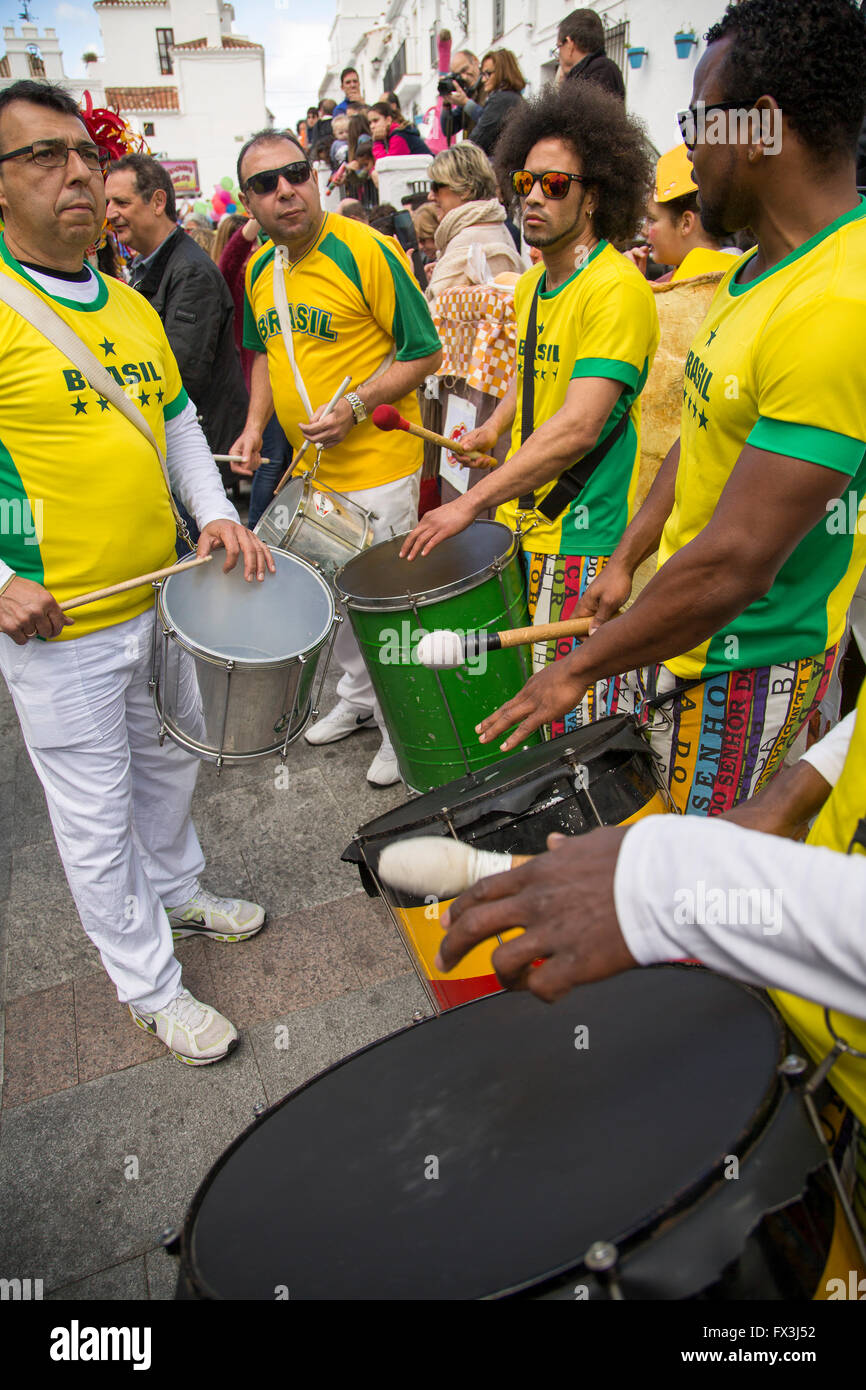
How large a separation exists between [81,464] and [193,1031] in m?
1.54

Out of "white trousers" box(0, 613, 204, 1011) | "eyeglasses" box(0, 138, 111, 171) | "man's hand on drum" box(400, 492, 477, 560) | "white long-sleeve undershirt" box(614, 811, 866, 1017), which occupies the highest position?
"eyeglasses" box(0, 138, 111, 171)

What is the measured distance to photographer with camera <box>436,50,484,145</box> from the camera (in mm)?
8289

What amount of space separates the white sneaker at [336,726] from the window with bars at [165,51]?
51.8 meters

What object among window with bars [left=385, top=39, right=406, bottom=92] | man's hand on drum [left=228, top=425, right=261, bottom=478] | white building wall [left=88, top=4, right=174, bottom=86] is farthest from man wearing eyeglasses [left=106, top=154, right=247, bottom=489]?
white building wall [left=88, top=4, right=174, bottom=86]

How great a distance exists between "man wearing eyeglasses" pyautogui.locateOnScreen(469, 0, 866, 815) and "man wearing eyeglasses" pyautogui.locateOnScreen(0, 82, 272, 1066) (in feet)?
3.72

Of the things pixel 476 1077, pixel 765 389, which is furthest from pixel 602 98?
pixel 476 1077

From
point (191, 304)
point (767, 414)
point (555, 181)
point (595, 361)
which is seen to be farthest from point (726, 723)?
point (191, 304)

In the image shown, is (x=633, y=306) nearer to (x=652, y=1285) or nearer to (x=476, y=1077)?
(x=476, y=1077)

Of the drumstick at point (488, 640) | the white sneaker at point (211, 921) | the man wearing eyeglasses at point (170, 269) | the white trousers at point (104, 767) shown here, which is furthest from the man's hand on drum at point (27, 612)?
the man wearing eyeglasses at point (170, 269)

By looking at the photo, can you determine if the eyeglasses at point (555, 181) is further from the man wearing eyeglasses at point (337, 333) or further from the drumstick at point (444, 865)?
the drumstick at point (444, 865)

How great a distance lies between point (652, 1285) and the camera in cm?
78

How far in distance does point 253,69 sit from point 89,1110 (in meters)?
48.7

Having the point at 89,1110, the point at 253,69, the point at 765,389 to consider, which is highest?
the point at 253,69

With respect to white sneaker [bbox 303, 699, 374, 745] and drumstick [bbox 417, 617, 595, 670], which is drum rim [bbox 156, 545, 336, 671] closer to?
drumstick [bbox 417, 617, 595, 670]
